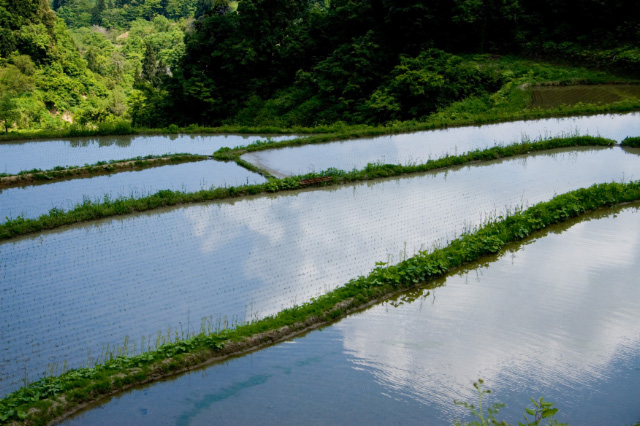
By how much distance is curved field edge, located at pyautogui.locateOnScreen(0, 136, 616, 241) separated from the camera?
8.23 metres

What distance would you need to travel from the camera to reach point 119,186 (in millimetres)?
10250

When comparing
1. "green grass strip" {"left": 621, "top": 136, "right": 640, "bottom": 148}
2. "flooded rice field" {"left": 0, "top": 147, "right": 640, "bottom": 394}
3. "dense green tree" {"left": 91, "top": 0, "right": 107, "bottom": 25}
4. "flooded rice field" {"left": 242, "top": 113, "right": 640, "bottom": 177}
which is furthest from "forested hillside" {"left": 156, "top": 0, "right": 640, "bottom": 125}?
"dense green tree" {"left": 91, "top": 0, "right": 107, "bottom": 25}

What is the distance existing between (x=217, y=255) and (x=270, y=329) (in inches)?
78.5

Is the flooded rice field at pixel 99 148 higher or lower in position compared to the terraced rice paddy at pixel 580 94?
lower

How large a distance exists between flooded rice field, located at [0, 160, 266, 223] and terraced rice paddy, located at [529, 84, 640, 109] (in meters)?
9.33

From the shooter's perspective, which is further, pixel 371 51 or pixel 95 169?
pixel 371 51

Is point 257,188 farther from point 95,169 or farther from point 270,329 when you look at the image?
point 270,329

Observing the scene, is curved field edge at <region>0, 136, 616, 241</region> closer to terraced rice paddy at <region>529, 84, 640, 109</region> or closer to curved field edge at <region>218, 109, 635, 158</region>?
curved field edge at <region>218, 109, 635, 158</region>

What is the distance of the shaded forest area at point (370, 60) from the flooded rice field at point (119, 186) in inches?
295

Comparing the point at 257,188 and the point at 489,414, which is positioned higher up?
the point at 257,188

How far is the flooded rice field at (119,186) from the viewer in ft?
30.1

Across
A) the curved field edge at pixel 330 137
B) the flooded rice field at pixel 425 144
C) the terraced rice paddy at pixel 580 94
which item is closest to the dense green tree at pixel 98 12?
the curved field edge at pixel 330 137

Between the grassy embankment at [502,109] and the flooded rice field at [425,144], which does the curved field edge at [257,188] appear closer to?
the flooded rice field at [425,144]

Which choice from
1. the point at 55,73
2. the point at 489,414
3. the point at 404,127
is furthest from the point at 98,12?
the point at 489,414
